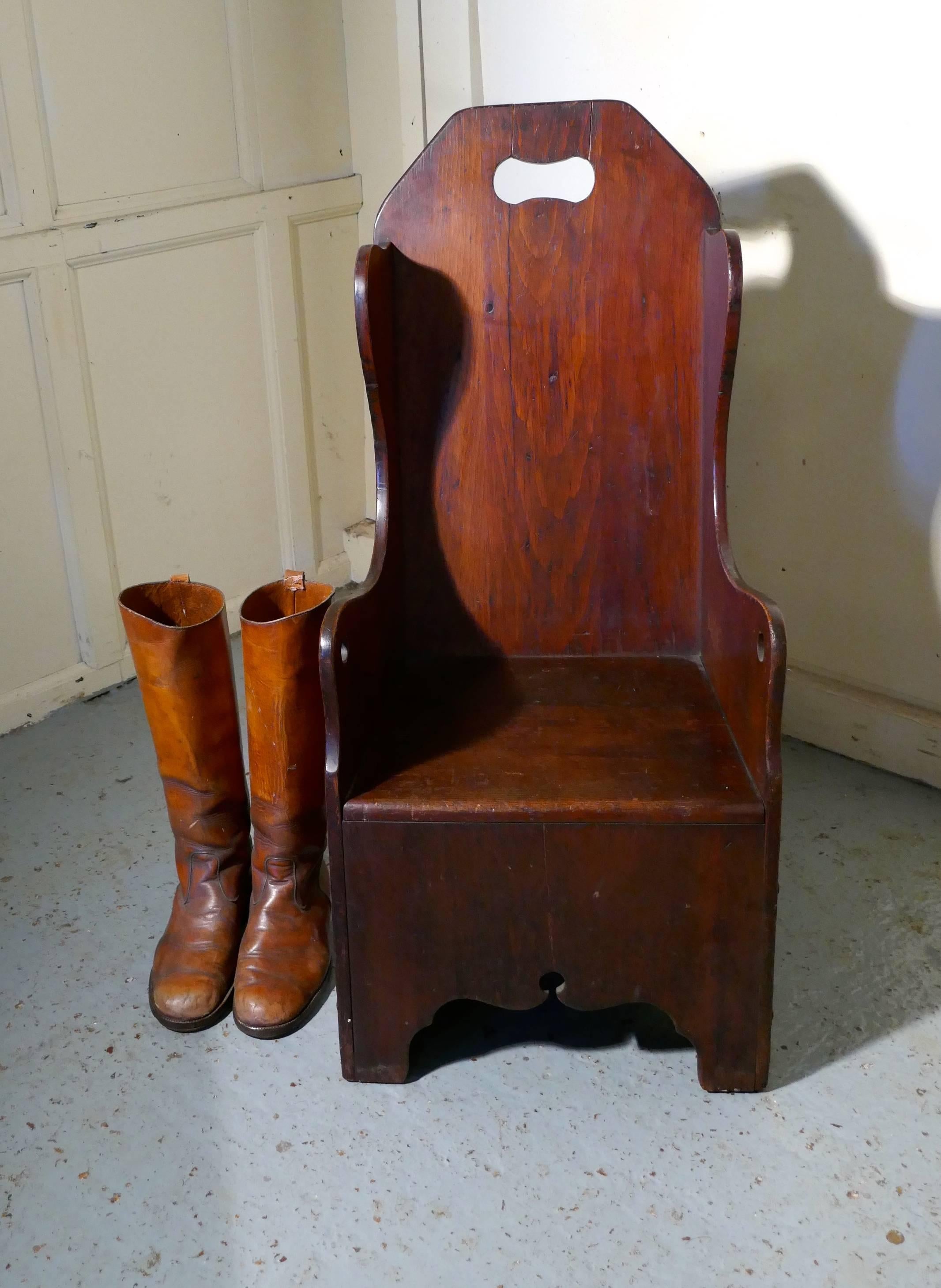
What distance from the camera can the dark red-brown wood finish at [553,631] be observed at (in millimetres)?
1315

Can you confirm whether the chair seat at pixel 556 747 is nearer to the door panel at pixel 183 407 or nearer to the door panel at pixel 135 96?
the door panel at pixel 183 407

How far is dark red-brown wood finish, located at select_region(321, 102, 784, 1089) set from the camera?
4.32ft

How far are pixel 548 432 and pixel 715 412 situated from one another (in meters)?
0.25

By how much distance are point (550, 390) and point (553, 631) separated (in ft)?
1.05

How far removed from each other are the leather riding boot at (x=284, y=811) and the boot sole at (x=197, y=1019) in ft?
0.11

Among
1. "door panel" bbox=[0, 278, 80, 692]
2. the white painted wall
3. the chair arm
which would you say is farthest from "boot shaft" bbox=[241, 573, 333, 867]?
the white painted wall

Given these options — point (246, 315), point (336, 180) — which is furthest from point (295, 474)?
point (336, 180)

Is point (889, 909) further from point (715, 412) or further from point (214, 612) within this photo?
point (214, 612)

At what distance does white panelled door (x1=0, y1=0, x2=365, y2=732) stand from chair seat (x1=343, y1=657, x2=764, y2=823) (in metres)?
0.96

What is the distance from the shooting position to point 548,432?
5.21ft

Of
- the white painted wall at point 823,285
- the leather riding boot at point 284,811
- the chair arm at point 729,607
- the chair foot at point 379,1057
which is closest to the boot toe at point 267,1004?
the leather riding boot at point 284,811

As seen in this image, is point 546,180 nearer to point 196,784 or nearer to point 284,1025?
point 196,784

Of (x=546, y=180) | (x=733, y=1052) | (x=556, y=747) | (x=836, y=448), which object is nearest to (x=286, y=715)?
(x=556, y=747)

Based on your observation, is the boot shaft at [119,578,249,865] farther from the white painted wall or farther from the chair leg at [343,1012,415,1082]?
the white painted wall
